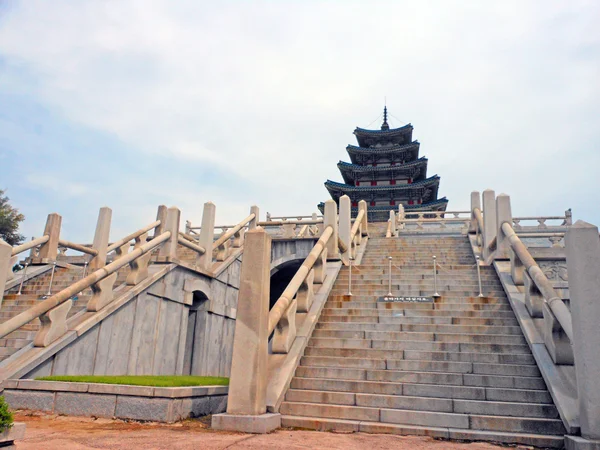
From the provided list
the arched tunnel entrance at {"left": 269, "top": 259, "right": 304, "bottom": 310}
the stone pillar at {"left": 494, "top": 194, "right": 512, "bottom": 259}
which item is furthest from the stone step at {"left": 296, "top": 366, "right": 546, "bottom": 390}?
the arched tunnel entrance at {"left": 269, "top": 259, "right": 304, "bottom": 310}

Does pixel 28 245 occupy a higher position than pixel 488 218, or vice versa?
pixel 488 218

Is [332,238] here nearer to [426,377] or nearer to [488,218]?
[488,218]

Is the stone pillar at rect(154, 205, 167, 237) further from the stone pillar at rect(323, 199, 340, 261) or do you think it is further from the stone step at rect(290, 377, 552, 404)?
the stone step at rect(290, 377, 552, 404)

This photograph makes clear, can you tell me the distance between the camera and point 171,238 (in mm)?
11531

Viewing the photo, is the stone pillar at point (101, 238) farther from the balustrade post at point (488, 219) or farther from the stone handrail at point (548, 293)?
the balustrade post at point (488, 219)

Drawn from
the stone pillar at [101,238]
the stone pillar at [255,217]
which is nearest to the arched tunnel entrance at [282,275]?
the stone pillar at [255,217]

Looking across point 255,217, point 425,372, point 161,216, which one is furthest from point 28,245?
point 425,372

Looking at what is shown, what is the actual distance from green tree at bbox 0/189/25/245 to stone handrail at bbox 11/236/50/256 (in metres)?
23.8

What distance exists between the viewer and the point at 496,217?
10.9m

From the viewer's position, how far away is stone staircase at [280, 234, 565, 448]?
537cm

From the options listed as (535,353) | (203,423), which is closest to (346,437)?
(203,423)

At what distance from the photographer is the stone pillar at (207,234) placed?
13000 mm

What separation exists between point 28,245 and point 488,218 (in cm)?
1105

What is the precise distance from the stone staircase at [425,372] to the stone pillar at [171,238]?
453 centimetres
